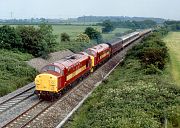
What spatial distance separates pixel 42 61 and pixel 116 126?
31.7 meters

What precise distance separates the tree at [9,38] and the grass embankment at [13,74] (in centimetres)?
473

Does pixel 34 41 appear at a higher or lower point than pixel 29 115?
higher

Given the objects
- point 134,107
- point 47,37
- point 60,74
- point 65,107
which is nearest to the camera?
point 134,107

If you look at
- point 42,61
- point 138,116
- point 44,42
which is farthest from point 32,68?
point 138,116

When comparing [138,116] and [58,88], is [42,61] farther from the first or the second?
[138,116]

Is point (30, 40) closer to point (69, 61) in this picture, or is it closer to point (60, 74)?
point (69, 61)

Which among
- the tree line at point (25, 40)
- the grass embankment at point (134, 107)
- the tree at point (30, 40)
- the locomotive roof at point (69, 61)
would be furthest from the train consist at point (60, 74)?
the tree at point (30, 40)

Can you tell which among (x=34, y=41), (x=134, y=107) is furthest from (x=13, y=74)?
(x=134, y=107)

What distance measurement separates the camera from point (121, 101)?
24188 mm

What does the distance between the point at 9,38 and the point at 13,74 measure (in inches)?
565

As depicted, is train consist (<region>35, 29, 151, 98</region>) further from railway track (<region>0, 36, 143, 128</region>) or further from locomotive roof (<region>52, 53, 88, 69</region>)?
railway track (<region>0, 36, 143, 128</region>)

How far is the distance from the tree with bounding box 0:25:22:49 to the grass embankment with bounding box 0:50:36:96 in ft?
15.5

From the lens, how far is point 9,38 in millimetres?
51375

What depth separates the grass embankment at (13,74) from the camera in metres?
34.1
